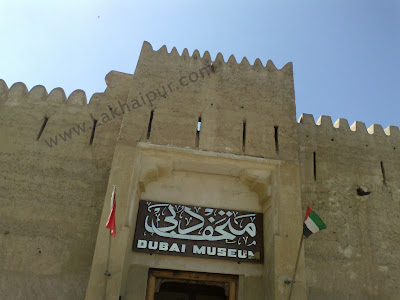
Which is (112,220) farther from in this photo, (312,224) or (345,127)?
(345,127)

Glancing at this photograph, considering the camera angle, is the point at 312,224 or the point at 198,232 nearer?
the point at 312,224

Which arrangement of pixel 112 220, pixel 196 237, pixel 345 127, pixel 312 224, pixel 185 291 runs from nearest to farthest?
pixel 112 220 → pixel 312 224 → pixel 196 237 → pixel 345 127 → pixel 185 291

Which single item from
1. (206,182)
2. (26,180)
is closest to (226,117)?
(206,182)

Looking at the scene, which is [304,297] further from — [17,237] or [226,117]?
[17,237]

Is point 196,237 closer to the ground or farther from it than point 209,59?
closer to the ground

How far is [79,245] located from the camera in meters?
6.42

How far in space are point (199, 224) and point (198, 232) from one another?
0.15 metres

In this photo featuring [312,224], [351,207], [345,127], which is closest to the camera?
[312,224]

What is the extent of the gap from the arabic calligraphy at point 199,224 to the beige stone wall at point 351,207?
4.36 ft

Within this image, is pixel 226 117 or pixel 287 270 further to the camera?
pixel 226 117

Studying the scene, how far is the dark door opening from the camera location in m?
9.72

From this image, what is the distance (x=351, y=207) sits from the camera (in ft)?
24.9

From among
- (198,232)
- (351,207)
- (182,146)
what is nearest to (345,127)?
(351,207)

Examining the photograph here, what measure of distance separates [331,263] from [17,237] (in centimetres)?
594
